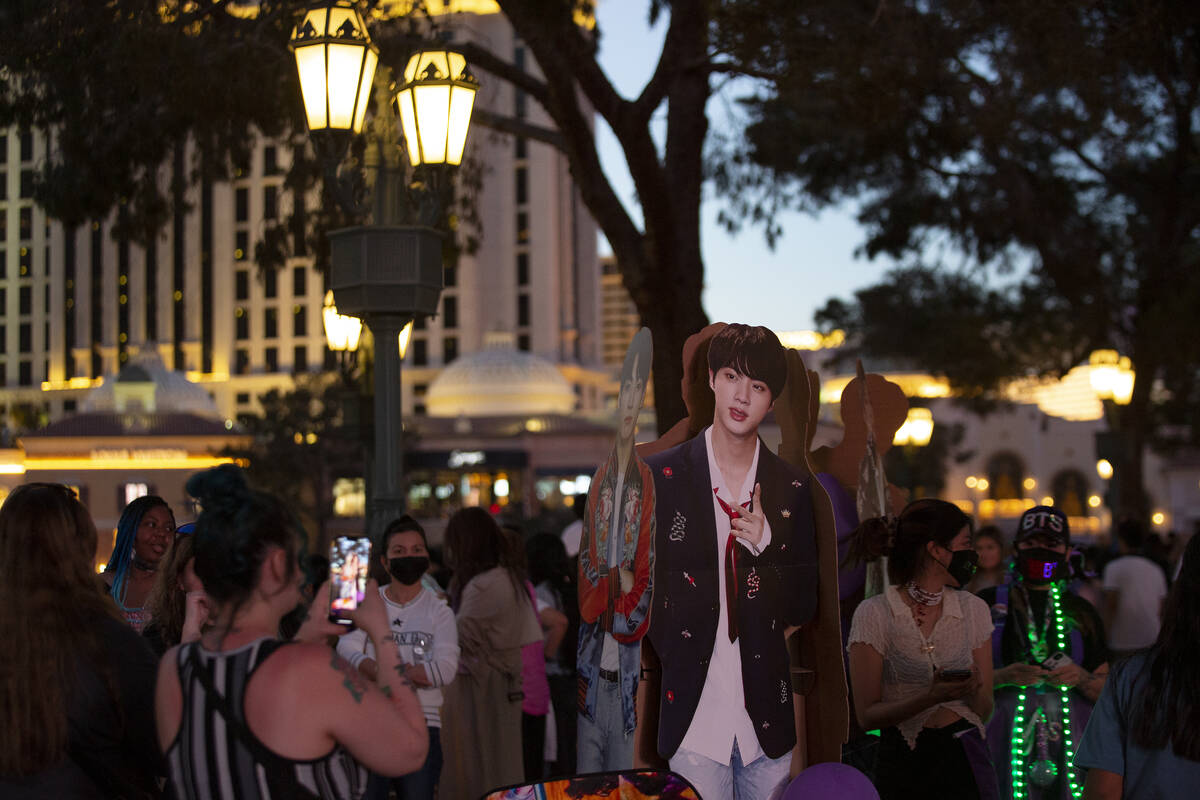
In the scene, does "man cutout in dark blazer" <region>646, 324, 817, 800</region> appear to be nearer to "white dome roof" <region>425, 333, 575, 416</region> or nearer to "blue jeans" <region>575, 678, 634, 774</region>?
"blue jeans" <region>575, 678, 634, 774</region>

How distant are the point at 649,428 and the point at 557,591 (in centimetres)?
4083

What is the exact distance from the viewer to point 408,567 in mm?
5637

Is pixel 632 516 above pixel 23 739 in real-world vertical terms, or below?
above

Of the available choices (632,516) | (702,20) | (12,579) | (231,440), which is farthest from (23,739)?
(231,440)

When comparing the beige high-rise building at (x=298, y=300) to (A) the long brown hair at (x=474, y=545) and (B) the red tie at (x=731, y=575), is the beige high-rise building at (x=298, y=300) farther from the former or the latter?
(B) the red tie at (x=731, y=575)

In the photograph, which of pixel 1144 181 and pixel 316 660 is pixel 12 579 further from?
pixel 1144 181

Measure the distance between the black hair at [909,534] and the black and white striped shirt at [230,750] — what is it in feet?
7.94

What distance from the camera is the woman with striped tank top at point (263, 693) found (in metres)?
2.92

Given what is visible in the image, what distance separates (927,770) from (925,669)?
368 mm

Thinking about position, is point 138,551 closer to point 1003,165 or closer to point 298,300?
point 1003,165

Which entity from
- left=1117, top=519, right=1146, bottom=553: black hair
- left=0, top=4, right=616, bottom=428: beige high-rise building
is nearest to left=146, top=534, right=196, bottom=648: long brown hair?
left=1117, top=519, right=1146, bottom=553: black hair

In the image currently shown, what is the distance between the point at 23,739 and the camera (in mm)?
3129

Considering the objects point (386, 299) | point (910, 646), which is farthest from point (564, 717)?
point (910, 646)

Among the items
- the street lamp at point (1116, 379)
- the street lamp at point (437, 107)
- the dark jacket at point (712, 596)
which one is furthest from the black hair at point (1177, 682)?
the street lamp at point (1116, 379)
